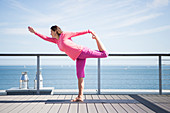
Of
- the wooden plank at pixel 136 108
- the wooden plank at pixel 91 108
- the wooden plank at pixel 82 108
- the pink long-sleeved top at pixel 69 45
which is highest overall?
the pink long-sleeved top at pixel 69 45

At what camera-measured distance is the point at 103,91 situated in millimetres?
3949

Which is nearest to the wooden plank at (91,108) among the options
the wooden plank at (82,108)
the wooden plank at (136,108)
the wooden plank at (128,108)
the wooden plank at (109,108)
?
the wooden plank at (82,108)

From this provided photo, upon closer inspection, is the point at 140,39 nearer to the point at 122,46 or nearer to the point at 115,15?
the point at 122,46

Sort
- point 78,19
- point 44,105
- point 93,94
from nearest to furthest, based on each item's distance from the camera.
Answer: point 44,105 < point 93,94 < point 78,19

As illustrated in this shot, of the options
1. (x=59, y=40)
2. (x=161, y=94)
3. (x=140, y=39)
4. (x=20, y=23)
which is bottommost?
(x=161, y=94)

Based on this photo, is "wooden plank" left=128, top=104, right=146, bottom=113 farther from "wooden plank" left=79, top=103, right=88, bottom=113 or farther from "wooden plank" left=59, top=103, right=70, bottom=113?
"wooden plank" left=59, top=103, right=70, bottom=113

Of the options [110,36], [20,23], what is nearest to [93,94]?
[20,23]

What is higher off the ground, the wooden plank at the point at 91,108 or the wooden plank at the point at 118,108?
the wooden plank at the point at 91,108

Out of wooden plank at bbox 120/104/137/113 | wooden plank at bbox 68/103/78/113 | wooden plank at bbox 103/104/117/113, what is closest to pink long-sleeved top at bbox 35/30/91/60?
wooden plank at bbox 68/103/78/113

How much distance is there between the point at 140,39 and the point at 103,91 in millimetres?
40048

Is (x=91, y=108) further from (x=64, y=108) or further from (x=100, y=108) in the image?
(x=64, y=108)

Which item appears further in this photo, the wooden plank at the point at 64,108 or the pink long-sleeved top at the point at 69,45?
the pink long-sleeved top at the point at 69,45

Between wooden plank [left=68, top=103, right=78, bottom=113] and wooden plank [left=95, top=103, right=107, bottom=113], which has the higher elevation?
wooden plank [left=68, top=103, right=78, bottom=113]

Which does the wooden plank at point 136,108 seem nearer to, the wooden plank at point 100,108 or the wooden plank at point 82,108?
the wooden plank at point 100,108
